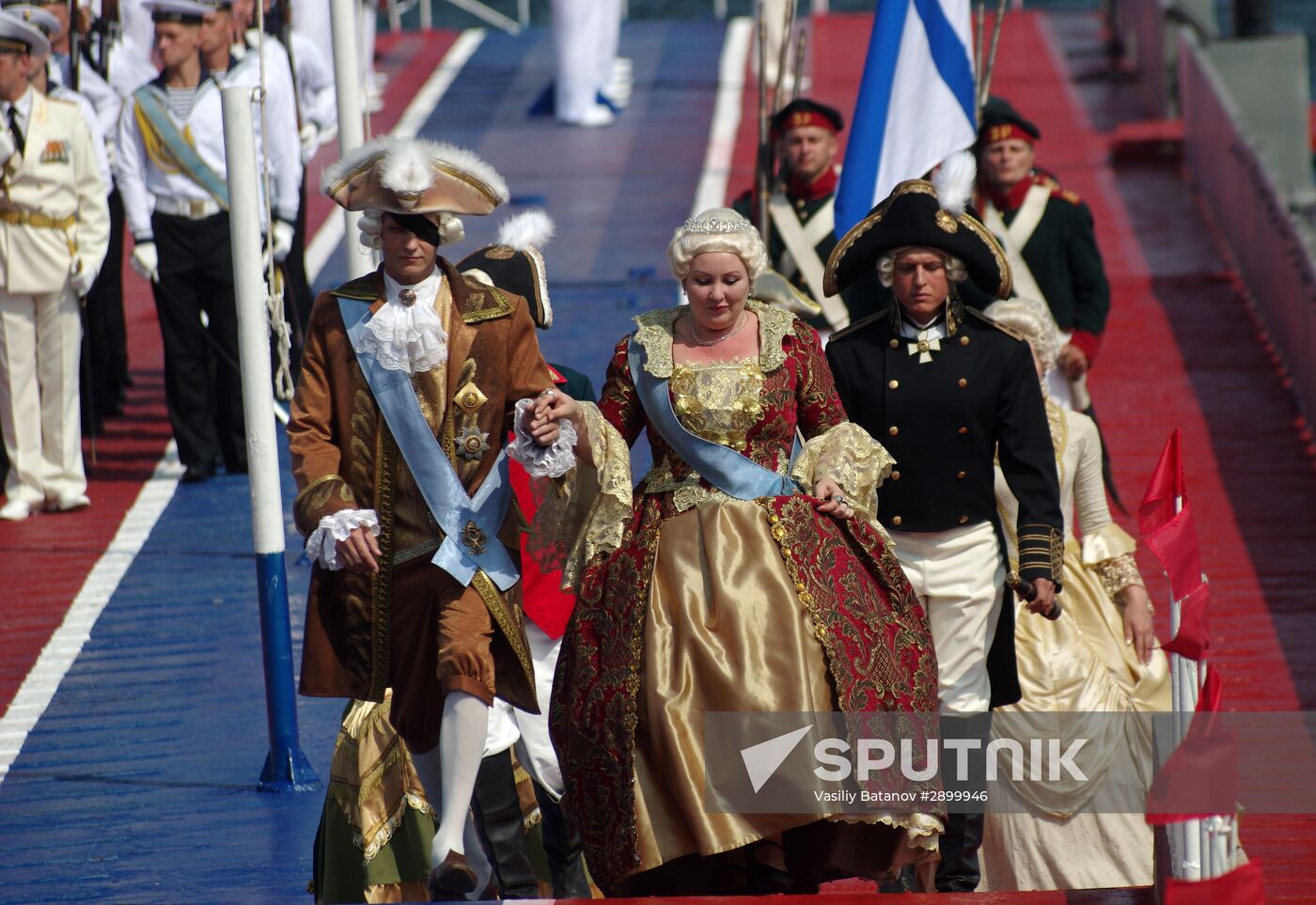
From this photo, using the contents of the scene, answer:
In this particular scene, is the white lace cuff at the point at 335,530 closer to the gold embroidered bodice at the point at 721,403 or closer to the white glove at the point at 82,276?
the gold embroidered bodice at the point at 721,403

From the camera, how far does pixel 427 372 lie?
18.7 ft

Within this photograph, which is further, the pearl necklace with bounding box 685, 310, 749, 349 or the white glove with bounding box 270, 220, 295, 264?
the white glove with bounding box 270, 220, 295, 264

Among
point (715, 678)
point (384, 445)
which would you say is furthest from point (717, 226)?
point (715, 678)

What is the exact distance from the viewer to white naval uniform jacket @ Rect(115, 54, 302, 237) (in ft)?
34.3

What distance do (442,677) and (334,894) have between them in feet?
2.88

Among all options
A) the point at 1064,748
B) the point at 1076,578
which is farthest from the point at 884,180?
the point at 1064,748

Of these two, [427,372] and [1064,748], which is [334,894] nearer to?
[427,372]

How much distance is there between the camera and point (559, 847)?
644cm

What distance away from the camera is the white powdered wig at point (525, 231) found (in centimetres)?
677

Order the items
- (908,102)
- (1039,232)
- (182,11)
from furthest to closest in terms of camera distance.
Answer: (182,11)
(1039,232)
(908,102)

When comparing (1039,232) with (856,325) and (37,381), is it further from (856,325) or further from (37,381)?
(37,381)

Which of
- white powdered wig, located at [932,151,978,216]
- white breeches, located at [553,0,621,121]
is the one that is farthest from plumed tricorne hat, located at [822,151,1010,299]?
white breeches, located at [553,0,621,121]

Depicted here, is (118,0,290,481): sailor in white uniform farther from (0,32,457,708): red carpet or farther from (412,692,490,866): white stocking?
(412,692,490,866): white stocking

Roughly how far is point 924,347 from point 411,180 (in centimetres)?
A: 163
